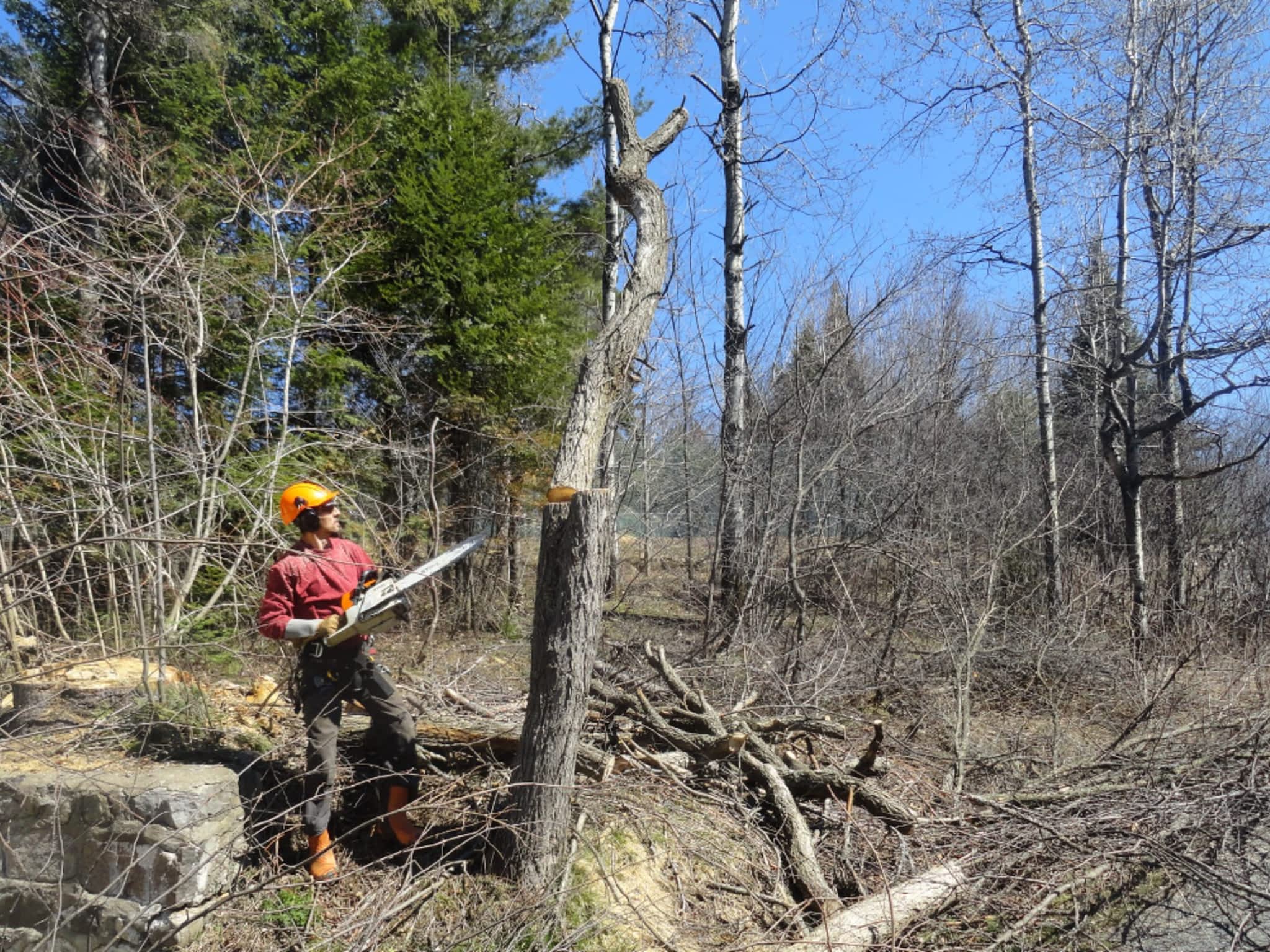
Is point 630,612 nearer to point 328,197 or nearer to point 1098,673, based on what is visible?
point 1098,673

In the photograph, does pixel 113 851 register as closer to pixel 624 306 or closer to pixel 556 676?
pixel 556 676

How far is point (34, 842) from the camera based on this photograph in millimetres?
3900

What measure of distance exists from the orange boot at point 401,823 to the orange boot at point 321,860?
30 cm

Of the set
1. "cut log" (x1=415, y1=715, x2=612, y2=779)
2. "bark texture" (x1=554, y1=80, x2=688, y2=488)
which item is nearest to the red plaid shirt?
"cut log" (x1=415, y1=715, x2=612, y2=779)

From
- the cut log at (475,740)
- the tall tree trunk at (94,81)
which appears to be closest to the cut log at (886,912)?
the cut log at (475,740)

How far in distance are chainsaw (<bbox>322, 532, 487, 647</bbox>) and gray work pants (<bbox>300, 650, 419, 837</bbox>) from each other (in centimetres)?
19

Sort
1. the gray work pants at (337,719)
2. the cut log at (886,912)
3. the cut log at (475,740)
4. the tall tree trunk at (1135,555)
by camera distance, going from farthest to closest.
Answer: the tall tree trunk at (1135,555) → the cut log at (475,740) → the gray work pants at (337,719) → the cut log at (886,912)

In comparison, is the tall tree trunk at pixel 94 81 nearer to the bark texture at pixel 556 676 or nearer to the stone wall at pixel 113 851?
the stone wall at pixel 113 851

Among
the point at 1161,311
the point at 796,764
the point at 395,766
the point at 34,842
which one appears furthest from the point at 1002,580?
the point at 34,842

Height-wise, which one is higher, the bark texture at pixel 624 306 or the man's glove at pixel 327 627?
the bark texture at pixel 624 306

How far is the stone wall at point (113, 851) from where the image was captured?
144 inches

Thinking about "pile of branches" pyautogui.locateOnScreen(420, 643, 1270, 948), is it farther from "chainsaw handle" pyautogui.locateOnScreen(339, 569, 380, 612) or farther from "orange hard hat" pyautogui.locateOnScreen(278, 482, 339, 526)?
"orange hard hat" pyautogui.locateOnScreen(278, 482, 339, 526)

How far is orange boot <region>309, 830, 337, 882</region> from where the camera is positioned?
3775mm

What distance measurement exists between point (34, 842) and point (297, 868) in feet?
4.31
